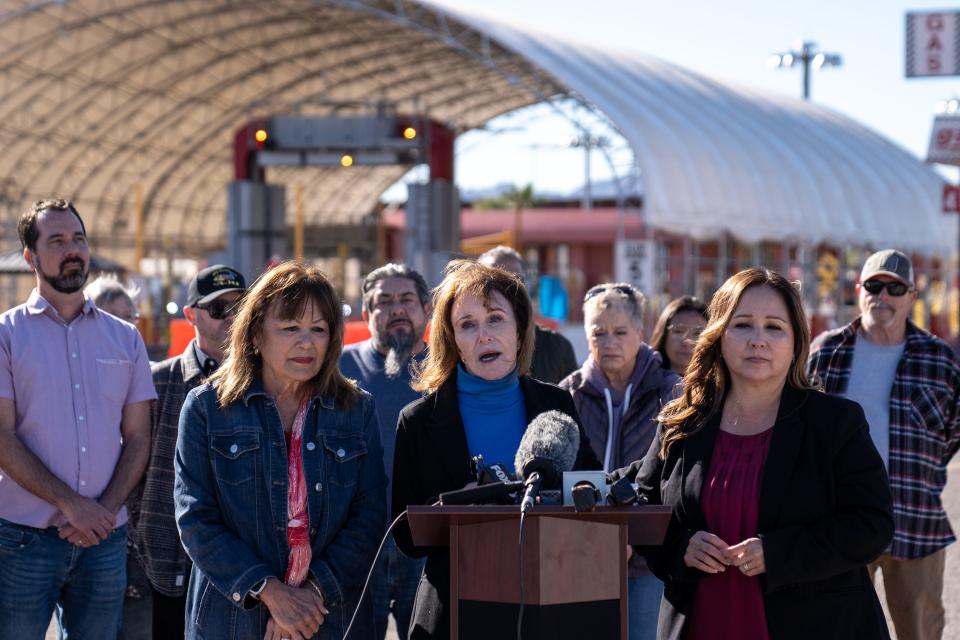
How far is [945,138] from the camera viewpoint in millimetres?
11352

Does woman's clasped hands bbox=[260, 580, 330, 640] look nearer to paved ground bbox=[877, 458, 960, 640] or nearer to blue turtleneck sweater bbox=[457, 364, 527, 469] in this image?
blue turtleneck sweater bbox=[457, 364, 527, 469]

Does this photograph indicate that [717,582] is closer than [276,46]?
Yes

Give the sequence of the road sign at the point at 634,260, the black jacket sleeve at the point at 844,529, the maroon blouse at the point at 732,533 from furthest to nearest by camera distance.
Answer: the road sign at the point at 634,260 → the maroon blouse at the point at 732,533 → the black jacket sleeve at the point at 844,529

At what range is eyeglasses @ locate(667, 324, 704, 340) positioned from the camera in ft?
21.6

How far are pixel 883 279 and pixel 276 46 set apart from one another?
3072cm

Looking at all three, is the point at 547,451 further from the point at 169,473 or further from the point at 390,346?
the point at 390,346

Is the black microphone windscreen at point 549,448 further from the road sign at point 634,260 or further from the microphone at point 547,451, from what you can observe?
the road sign at point 634,260

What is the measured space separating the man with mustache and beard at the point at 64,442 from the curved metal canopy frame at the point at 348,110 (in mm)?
17813

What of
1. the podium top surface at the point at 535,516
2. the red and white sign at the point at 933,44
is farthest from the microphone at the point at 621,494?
the red and white sign at the point at 933,44

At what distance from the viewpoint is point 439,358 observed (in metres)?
4.27

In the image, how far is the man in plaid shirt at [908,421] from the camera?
20.0 ft

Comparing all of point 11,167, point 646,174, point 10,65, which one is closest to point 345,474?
point 646,174

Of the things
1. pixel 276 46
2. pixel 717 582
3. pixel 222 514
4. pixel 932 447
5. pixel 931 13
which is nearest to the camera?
pixel 717 582

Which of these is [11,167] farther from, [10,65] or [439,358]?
[439,358]
